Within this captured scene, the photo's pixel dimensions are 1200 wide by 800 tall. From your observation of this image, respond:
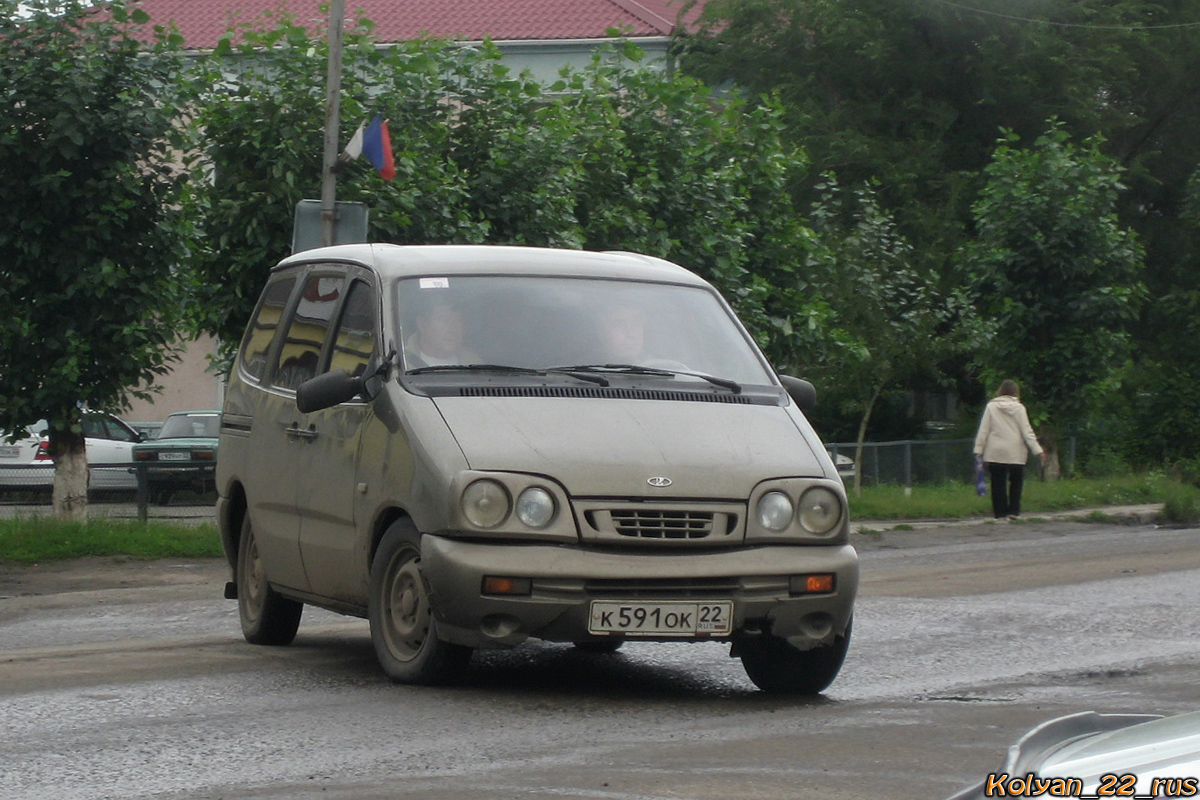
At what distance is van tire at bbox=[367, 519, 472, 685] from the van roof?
1.33m

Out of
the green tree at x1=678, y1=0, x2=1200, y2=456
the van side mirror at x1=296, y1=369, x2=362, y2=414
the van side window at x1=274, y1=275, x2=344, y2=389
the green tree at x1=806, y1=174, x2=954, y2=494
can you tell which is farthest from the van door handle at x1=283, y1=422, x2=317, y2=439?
the green tree at x1=678, y1=0, x2=1200, y2=456

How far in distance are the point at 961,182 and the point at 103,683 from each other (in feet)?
97.1

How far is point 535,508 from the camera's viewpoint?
6930mm

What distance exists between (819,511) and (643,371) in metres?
1.05

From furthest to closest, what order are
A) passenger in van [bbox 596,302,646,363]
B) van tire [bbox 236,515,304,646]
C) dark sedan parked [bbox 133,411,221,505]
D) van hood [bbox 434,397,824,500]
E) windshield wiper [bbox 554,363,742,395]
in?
1. dark sedan parked [bbox 133,411,221,505]
2. van tire [bbox 236,515,304,646]
3. passenger in van [bbox 596,302,646,363]
4. windshield wiper [bbox 554,363,742,395]
5. van hood [bbox 434,397,824,500]

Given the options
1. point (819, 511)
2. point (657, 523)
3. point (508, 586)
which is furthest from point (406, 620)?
point (819, 511)

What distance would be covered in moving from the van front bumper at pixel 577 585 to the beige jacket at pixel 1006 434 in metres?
15.4

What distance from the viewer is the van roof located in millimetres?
8156

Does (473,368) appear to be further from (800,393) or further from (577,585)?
(800,393)

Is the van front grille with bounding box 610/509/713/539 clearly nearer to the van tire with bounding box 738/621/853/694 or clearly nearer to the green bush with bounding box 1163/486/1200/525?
the van tire with bounding box 738/621/853/694

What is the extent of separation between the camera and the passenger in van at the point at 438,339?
7.73 metres

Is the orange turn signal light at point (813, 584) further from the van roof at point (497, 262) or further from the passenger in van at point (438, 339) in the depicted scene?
the van roof at point (497, 262)

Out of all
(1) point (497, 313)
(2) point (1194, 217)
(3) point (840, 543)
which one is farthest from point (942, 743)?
(2) point (1194, 217)

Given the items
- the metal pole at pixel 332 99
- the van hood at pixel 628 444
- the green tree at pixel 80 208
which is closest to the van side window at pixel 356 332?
the van hood at pixel 628 444
